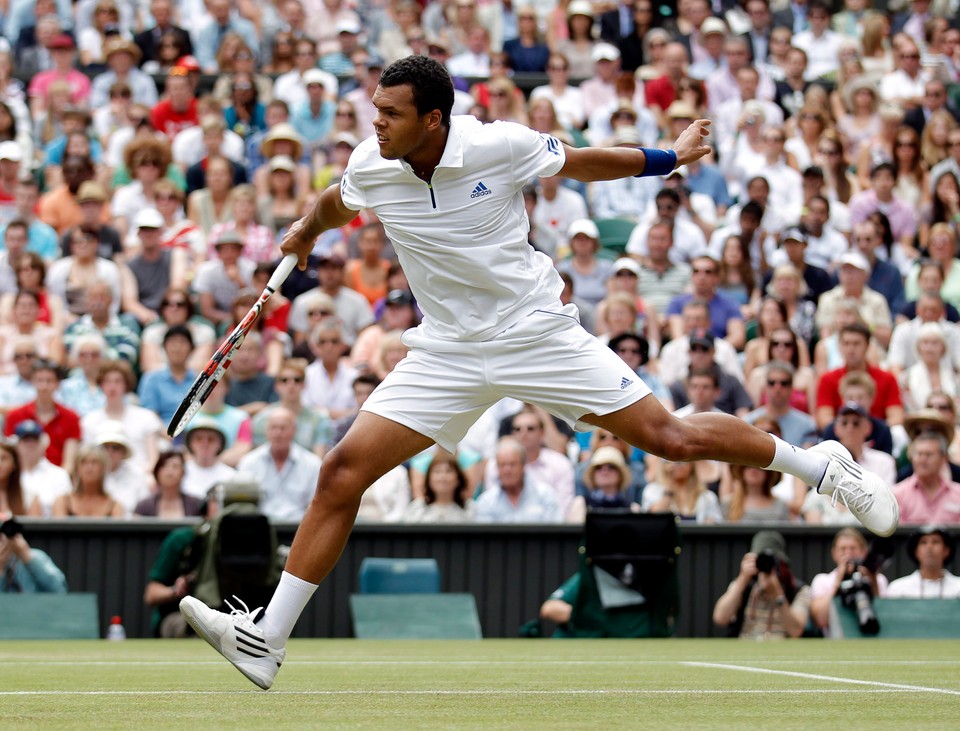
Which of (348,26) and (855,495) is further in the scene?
(348,26)

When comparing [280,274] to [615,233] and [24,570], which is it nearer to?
[24,570]

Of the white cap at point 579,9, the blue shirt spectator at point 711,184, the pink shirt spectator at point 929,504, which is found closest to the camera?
the pink shirt spectator at point 929,504

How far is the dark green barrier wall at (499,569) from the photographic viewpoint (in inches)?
450

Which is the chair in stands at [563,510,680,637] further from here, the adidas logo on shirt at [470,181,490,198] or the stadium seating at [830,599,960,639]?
the adidas logo on shirt at [470,181,490,198]

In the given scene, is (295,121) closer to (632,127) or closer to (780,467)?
(632,127)

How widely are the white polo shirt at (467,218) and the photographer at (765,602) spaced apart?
16.7 feet

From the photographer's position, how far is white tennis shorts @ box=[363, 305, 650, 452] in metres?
6.05

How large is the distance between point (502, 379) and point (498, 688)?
1.15 metres

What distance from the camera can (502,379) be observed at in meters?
6.07

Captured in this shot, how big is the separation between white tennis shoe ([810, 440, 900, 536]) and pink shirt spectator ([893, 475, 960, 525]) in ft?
17.0

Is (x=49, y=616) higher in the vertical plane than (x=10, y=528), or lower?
lower

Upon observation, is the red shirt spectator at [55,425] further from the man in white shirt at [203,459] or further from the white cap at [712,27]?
the white cap at [712,27]

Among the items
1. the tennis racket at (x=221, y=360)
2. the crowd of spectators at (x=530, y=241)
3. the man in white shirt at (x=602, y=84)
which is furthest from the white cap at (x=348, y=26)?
the tennis racket at (x=221, y=360)

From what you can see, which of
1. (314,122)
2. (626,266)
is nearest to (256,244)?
(314,122)
